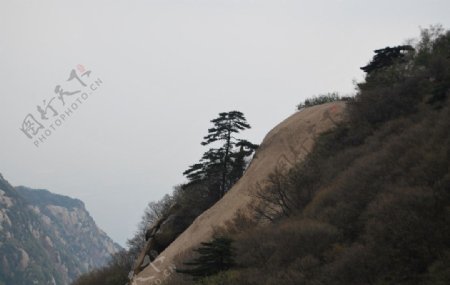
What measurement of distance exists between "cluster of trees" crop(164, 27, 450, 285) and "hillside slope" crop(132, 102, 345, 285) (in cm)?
181

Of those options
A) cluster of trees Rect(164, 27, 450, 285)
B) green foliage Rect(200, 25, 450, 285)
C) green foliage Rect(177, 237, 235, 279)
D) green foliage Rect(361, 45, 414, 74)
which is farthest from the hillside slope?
green foliage Rect(177, 237, 235, 279)

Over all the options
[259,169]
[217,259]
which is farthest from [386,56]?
[217,259]

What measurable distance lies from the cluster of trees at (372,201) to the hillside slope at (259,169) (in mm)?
1808

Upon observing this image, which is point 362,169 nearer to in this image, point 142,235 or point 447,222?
point 447,222

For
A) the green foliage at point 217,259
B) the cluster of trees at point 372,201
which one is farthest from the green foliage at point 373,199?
the green foliage at point 217,259

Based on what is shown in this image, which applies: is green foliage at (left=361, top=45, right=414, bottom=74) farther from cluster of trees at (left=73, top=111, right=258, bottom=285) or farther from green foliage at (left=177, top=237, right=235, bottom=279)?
green foliage at (left=177, top=237, right=235, bottom=279)

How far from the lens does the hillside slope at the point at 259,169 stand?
28.9m

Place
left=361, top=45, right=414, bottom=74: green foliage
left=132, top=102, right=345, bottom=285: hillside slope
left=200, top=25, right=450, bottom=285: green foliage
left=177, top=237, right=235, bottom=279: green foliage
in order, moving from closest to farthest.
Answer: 1. left=200, top=25, right=450, bottom=285: green foliage
2. left=177, top=237, right=235, bottom=279: green foliage
3. left=132, top=102, right=345, bottom=285: hillside slope
4. left=361, top=45, right=414, bottom=74: green foliage

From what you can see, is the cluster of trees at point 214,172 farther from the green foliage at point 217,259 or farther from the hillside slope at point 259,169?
the green foliage at point 217,259

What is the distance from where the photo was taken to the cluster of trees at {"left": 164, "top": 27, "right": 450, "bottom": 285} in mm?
12344

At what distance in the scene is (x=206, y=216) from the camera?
31188 millimetres

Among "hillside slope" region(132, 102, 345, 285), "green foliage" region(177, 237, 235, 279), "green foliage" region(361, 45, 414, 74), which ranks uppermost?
"green foliage" region(361, 45, 414, 74)

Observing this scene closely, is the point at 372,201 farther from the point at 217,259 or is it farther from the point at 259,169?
the point at 259,169

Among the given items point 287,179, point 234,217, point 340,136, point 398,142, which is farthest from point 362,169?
point 234,217
